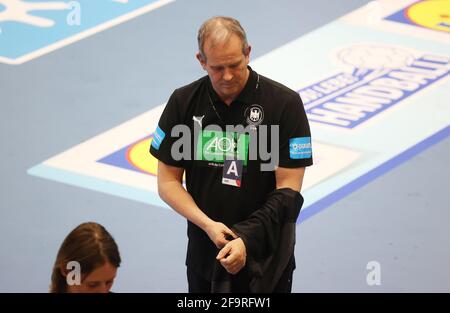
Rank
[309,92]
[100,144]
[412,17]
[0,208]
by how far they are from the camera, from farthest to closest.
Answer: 1. [412,17]
2. [309,92]
3. [100,144]
4. [0,208]

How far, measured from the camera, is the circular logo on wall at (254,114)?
2.75m

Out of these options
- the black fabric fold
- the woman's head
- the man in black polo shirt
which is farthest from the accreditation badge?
the woman's head

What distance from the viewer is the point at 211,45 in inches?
103

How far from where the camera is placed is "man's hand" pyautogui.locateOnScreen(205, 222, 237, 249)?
265 cm

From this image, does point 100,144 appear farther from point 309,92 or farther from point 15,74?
point 309,92

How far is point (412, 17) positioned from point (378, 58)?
0.74 metres

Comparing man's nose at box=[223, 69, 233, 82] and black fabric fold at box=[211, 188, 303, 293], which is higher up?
man's nose at box=[223, 69, 233, 82]

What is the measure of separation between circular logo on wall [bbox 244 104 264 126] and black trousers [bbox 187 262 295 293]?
0.50 metres

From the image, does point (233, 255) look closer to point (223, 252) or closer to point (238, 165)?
point (223, 252)

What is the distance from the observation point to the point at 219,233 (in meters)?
2.67

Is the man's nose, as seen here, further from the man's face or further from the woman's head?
the woman's head

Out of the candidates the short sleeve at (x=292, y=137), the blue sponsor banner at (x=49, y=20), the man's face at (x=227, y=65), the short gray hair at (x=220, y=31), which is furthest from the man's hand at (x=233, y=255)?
the blue sponsor banner at (x=49, y=20)

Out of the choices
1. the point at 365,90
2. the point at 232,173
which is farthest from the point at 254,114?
the point at 365,90
